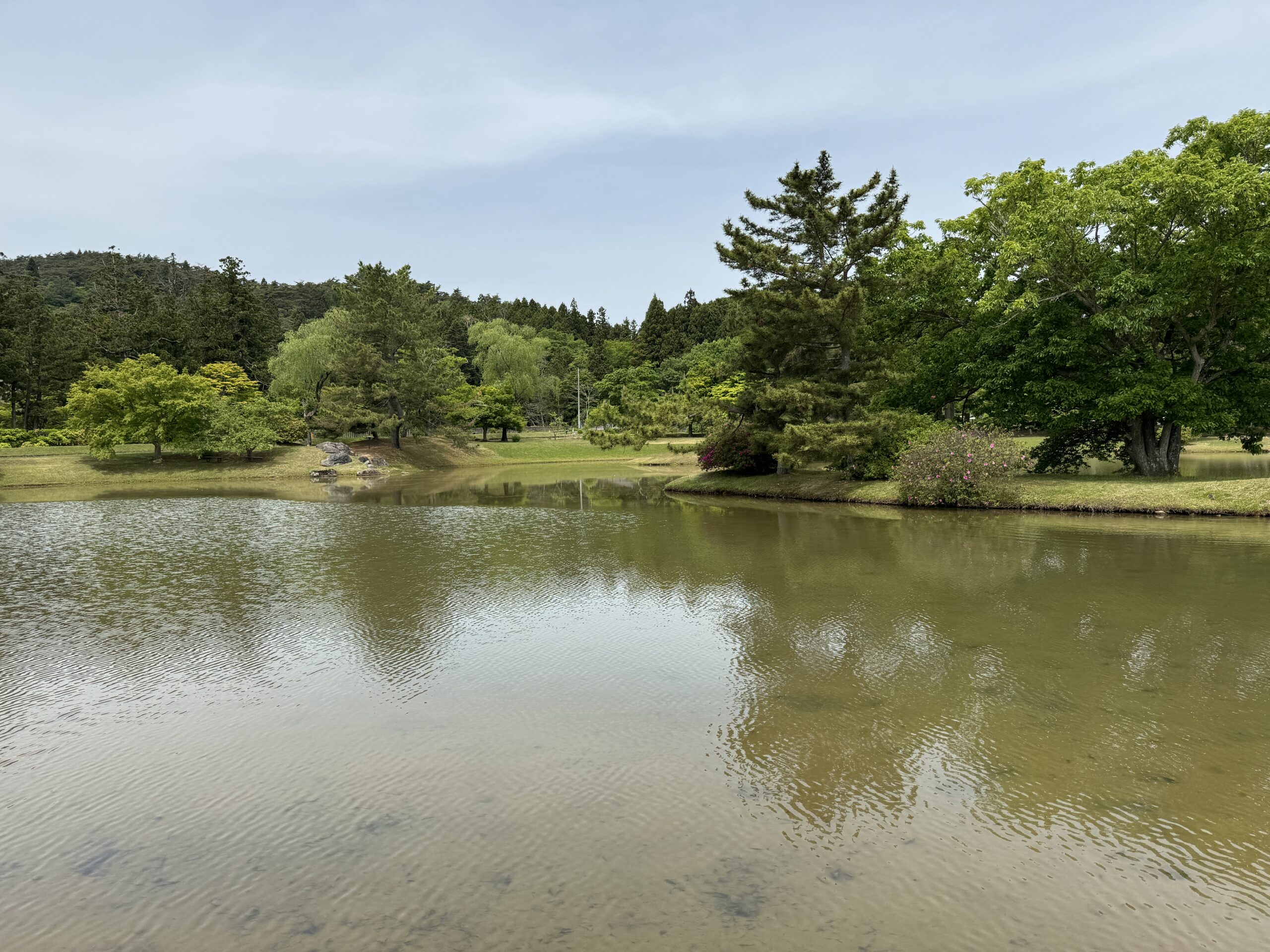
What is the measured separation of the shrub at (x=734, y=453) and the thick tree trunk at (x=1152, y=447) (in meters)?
11.7

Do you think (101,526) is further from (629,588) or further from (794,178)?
(794,178)

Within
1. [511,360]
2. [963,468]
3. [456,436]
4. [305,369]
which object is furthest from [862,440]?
[511,360]

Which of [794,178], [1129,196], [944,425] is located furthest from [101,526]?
[1129,196]

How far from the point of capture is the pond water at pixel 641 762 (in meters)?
3.84

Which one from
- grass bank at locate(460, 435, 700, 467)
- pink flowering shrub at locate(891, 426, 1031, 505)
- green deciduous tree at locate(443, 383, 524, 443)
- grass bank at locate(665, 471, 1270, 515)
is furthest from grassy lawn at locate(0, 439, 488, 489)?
pink flowering shrub at locate(891, 426, 1031, 505)

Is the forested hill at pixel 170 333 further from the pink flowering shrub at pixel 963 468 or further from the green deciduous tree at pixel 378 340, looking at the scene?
the pink flowering shrub at pixel 963 468

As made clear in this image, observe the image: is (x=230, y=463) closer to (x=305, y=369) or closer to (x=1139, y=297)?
(x=305, y=369)

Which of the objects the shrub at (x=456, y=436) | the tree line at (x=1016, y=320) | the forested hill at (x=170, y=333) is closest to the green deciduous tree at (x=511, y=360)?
the forested hill at (x=170, y=333)

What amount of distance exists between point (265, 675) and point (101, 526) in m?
15.8

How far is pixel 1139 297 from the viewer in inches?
869

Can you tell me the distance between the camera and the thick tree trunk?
24.5 metres

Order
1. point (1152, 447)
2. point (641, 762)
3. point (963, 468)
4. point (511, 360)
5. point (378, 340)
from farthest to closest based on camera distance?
point (511, 360), point (378, 340), point (1152, 447), point (963, 468), point (641, 762)

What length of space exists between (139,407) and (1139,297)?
4484 centimetres

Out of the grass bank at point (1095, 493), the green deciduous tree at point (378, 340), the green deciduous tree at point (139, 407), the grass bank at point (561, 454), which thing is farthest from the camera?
the grass bank at point (561, 454)
